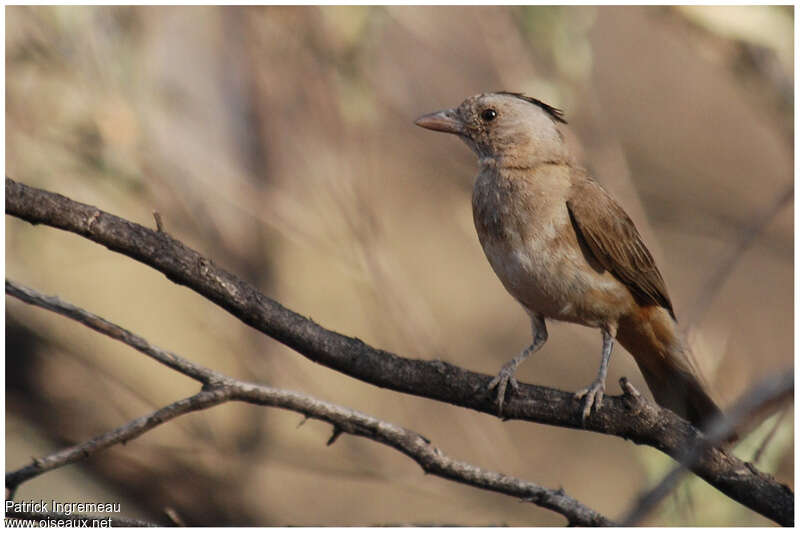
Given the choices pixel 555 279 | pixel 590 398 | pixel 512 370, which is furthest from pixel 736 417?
pixel 555 279

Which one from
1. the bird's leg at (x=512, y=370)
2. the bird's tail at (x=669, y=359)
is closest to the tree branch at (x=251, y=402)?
the bird's leg at (x=512, y=370)

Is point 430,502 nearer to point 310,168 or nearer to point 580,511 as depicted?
point 310,168

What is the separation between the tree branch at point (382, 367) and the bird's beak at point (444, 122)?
49.3 inches

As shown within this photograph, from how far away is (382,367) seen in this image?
2699mm

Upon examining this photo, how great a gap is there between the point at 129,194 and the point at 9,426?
1.45 metres

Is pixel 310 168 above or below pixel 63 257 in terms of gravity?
above

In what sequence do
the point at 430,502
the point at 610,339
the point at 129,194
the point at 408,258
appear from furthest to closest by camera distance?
→ the point at 408,258 < the point at 430,502 < the point at 129,194 < the point at 610,339


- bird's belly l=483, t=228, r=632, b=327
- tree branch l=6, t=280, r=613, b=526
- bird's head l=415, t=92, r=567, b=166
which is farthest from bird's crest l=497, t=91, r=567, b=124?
tree branch l=6, t=280, r=613, b=526

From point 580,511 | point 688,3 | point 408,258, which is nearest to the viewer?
point 580,511

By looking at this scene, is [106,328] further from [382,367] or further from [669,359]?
[669,359]

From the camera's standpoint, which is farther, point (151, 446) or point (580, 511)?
point (151, 446)

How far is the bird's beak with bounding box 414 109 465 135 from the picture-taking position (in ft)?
12.3

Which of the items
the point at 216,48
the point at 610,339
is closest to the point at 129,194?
the point at 216,48

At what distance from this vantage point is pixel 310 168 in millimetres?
5273
